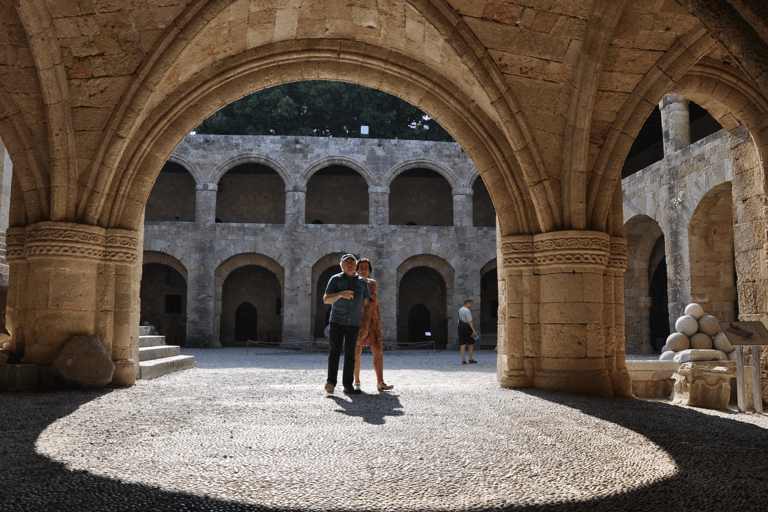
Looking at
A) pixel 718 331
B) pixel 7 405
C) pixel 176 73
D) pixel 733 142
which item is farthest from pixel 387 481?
pixel 718 331

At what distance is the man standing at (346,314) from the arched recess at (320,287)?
12.2 m

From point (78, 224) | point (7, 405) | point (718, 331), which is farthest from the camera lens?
point (718, 331)

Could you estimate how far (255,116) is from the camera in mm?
23047

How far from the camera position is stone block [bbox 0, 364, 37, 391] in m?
5.11

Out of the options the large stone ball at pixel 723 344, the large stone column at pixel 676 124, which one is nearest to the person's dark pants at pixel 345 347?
the large stone ball at pixel 723 344

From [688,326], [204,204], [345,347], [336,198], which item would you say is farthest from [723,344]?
[336,198]

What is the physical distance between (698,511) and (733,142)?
572 cm

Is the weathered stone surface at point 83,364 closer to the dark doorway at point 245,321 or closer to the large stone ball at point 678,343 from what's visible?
the large stone ball at point 678,343

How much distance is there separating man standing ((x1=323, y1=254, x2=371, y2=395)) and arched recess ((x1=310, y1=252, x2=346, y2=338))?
12225 mm

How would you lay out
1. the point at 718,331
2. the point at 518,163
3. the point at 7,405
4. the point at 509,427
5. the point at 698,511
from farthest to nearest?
the point at 718,331
the point at 518,163
the point at 7,405
the point at 509,427
the point at 698,511

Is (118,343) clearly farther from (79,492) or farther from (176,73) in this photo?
(79,492)

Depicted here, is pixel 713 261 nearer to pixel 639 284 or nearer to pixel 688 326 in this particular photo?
pixel 639 284

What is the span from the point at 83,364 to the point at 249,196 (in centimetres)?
1593

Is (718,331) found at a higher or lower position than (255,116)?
lower
